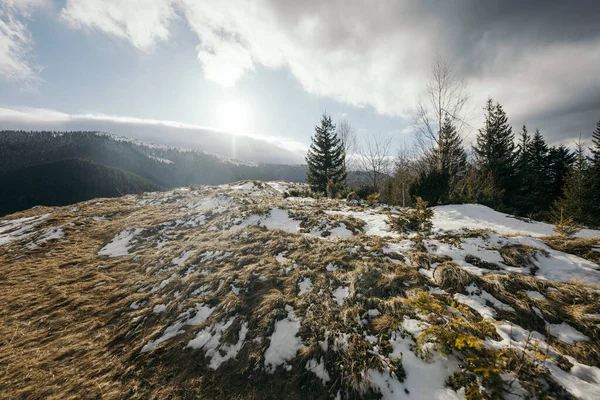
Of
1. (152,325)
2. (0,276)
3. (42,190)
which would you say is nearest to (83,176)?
(42,190)

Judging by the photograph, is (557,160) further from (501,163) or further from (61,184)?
(61,184)

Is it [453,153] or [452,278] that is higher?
[453,153]

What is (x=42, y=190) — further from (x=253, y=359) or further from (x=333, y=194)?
(x=253, y=359)

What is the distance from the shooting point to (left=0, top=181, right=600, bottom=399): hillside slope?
2.98 meters

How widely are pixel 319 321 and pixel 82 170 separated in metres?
160

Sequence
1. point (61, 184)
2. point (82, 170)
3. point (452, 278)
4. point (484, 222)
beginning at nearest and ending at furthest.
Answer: point (452, 278) < point (484, 222) < point (61, 184) < point (82, 170)

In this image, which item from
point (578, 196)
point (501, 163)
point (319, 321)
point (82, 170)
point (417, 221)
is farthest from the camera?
point (82, 170)

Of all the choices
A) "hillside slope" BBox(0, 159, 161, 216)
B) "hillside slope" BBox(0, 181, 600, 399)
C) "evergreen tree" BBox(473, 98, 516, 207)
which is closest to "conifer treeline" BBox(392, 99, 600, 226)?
"evergreen tree" BBox(473, 98, 516, 207)

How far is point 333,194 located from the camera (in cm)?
2030

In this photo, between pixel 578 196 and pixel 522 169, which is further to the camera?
pixel 522 169

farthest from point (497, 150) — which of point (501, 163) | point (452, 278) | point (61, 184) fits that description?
point (61, 184)

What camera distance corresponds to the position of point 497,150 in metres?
27.4

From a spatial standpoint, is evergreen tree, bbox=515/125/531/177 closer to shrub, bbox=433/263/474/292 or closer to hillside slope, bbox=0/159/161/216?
shrub, bbox=433/263/474/292

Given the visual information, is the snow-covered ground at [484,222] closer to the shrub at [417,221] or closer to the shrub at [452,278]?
the shrub at [417,221]
